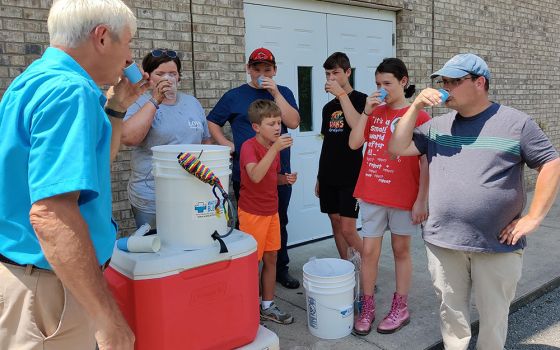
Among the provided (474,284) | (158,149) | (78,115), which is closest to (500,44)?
(474,284)

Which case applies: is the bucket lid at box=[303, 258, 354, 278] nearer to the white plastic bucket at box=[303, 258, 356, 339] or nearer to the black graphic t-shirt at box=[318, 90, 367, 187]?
the white plastic bucket at box=[303, 258, 356, 339]

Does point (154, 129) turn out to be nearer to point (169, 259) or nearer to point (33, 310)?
point (169, 259)

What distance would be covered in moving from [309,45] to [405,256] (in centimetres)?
264

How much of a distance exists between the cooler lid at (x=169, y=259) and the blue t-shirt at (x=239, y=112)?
141cm

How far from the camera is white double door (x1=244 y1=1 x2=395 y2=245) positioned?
4633 millimetres

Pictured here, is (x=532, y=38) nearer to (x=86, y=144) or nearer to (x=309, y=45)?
(x=309, y=45)

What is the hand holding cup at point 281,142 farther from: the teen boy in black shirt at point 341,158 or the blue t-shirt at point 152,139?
the teen boy in black shirt at point 341,158

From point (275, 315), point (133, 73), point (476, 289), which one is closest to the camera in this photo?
point (133, 73)

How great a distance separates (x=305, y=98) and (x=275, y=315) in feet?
8.28

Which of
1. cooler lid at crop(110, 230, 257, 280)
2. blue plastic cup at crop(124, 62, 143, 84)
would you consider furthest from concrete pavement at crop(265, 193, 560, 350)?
blue plastic cup at crop(124, 62, 143, 84)

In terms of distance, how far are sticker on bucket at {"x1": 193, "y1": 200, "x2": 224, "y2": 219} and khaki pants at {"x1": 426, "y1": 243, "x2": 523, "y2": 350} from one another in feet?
4.08

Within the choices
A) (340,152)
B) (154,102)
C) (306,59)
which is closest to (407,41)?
(306,59)

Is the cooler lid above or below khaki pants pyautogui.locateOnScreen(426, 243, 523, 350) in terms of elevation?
above

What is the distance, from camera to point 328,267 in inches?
128
